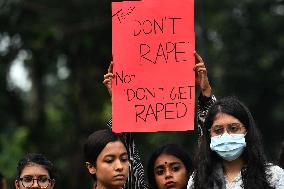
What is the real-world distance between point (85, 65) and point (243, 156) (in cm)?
1151

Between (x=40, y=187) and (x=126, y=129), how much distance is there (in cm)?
81

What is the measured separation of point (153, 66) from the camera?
5.90m

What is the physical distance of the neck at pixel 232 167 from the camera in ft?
17.3

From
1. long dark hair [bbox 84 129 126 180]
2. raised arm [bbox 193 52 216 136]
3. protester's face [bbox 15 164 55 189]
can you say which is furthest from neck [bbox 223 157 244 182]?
protester's face [bbox 15 164 55 189]

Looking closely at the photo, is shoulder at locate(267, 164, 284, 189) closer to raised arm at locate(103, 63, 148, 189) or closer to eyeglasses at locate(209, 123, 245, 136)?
eyeglasses at locate(209, 123, 245, 136)

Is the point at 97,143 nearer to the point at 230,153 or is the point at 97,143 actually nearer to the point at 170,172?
the point at 170,172

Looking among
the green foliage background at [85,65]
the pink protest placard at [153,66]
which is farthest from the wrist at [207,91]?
the green foliage background at [85,65]

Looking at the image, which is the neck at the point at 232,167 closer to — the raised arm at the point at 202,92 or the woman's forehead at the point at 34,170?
the raised arm at the point at 202,92

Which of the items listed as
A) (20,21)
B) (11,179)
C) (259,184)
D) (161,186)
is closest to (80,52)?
(20,21)

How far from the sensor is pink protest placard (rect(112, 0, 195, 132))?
579 cm

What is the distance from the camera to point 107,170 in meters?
5.67

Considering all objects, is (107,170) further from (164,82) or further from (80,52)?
(80,52)

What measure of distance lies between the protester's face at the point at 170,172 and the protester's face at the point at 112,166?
511 millimetres

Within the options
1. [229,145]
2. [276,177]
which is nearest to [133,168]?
[229,145]
